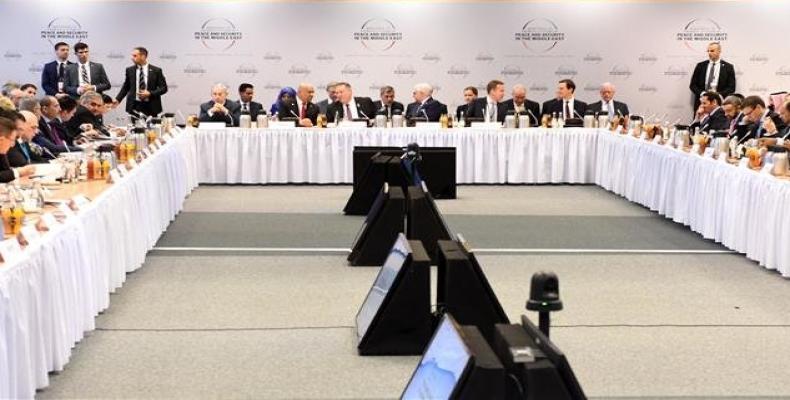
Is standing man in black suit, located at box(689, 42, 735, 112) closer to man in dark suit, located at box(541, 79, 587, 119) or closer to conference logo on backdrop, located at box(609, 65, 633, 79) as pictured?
conference logo on backdrop, located at box(609, 65, 633, 79)

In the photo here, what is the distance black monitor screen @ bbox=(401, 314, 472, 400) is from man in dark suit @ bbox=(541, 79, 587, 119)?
1026 centimetres

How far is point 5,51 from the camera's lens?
50.9 feet

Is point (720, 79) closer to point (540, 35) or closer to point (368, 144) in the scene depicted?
point (540, 35)

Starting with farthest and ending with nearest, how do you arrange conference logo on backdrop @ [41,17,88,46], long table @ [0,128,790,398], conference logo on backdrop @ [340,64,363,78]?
1. conference logo on backdrop @ [340,64,363,78]
2. conference logo on backdrop @ [41,17,88,46]
3. long table @ [0,128,790,398]

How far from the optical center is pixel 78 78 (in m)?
14.4

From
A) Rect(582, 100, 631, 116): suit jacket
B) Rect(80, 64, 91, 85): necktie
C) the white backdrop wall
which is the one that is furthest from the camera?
the white backdrop wall

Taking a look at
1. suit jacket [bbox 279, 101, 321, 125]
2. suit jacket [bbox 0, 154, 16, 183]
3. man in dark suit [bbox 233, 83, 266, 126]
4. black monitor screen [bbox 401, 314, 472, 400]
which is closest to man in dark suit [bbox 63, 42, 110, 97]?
man in dark suit [bbox 233, 83, 266, 126]

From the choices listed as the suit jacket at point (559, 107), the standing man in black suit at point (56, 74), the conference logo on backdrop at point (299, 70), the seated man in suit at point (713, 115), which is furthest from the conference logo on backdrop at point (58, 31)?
the seated man in suit at point (713, 115)

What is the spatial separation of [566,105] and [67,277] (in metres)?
9.25

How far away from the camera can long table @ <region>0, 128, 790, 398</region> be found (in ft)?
15.5

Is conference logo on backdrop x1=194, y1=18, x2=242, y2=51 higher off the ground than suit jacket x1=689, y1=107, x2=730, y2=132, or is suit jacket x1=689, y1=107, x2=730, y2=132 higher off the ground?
conference logo on backdrop x1=194, y1=18, x2=242, y2=51

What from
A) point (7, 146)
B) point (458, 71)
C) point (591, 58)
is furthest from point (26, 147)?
point (591, 58)

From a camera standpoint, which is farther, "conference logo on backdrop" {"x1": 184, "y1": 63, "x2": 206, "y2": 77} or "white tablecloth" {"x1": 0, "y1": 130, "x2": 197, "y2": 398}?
"conference logo on backdrop" {"x1": 184, "y1": 63, "x2": 206, "y2": 77}

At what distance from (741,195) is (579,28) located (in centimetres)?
832
